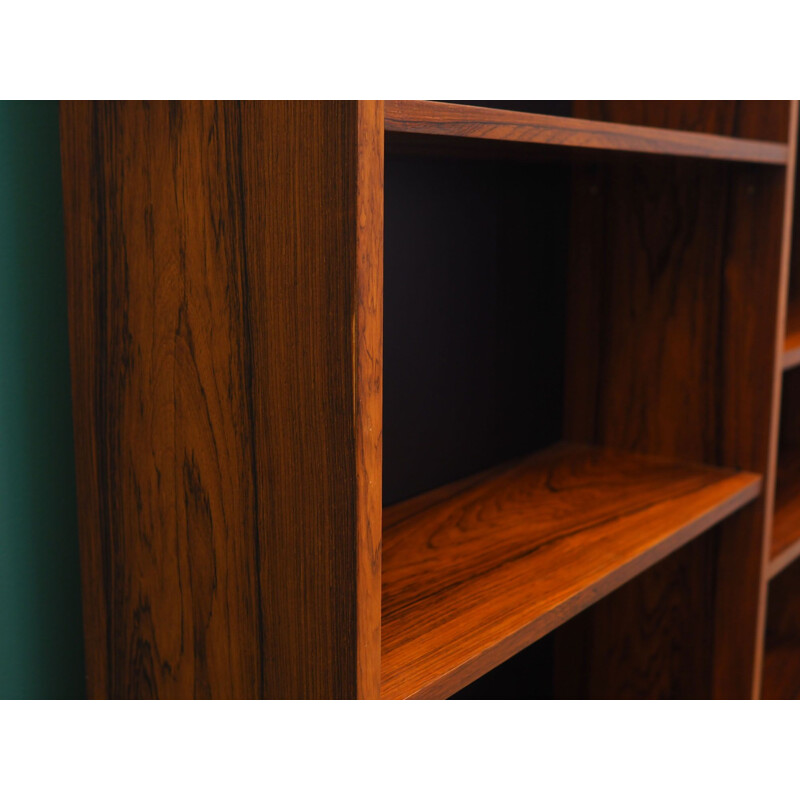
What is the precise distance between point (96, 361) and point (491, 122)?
1.20ft

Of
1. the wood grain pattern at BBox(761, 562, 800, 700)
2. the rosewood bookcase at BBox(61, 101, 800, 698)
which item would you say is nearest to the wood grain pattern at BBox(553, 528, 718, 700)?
the rosewood bookcase at BBox(61, 101, 800, 698)

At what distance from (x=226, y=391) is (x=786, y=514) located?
103 cm

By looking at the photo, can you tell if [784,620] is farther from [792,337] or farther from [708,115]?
[708,115]

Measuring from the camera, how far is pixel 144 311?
72 centimetres

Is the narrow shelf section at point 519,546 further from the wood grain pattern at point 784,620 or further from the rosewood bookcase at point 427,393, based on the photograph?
the wood grain pattern at point 784,620

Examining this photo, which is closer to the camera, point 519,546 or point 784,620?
point 519,546

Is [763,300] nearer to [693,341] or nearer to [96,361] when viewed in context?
[693,341]

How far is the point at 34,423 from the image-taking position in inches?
31.5

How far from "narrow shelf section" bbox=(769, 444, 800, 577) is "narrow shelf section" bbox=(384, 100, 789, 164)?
20.8 inches

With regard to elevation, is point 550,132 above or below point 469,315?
above

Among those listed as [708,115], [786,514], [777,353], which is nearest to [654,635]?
[786,514]

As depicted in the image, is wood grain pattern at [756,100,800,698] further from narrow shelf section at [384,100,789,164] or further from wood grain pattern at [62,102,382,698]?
wood grain pattern at [62,102,382,698]

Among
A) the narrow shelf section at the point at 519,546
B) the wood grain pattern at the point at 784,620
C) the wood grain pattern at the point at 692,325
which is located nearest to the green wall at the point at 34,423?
the narrow shelf section at the point at 519,546

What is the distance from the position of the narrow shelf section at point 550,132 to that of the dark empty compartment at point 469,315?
212mm
